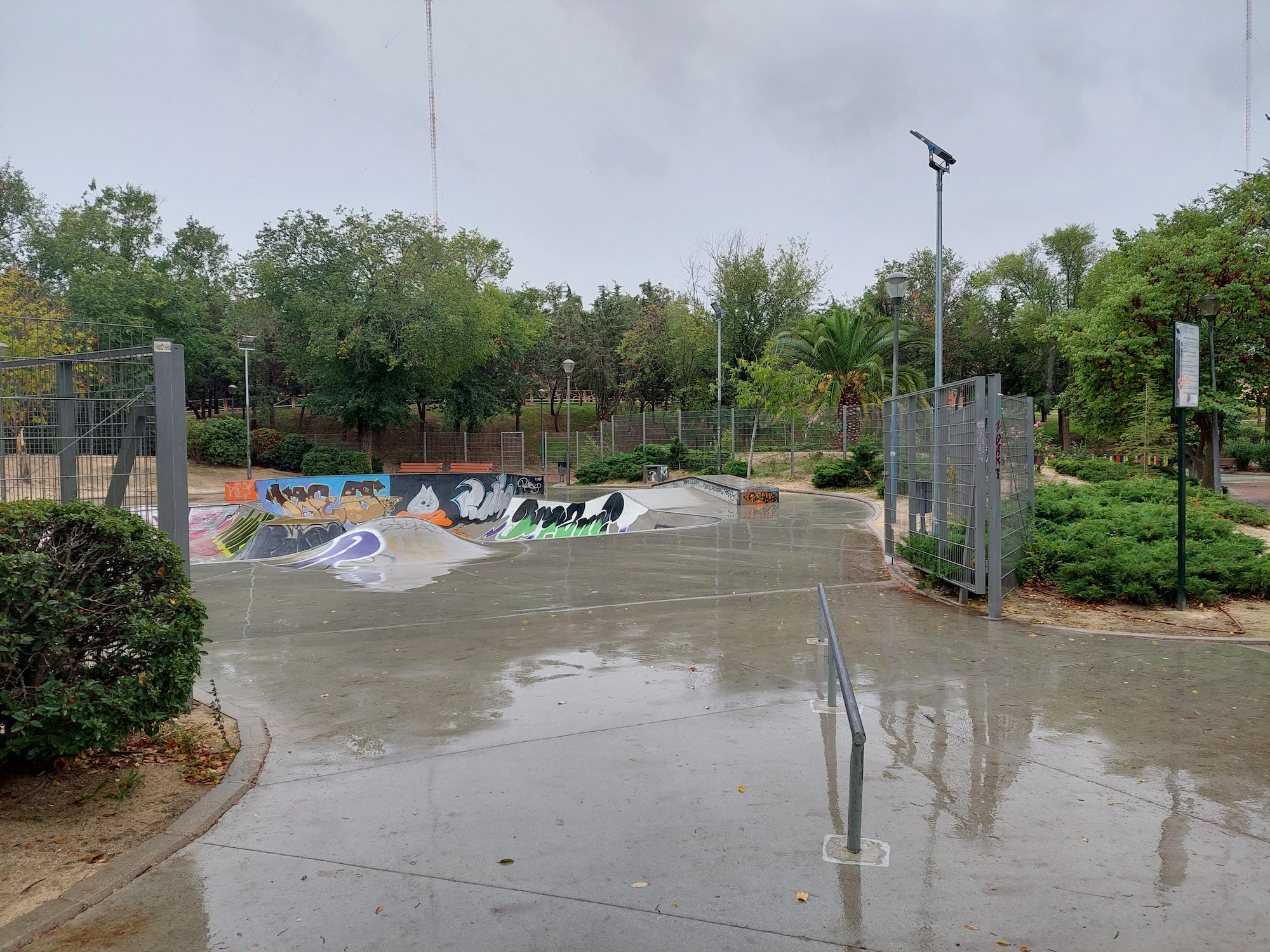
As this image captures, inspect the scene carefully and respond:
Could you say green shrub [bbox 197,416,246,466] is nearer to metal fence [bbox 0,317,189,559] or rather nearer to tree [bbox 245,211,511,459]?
tree [bbox 245,211,511,459]

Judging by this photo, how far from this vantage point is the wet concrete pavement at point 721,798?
289 centimetres

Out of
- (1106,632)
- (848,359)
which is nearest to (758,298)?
(848,359)

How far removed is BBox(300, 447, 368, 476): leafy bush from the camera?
3778 cm

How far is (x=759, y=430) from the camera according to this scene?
34.1 metres

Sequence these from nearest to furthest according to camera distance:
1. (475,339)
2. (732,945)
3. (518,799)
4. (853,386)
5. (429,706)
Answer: (732,945), (518,799), (429,706), (853,386), (475,339)

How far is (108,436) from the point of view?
5.72 m

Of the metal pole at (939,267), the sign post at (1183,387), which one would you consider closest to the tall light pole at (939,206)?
the metal pole at (939,267)

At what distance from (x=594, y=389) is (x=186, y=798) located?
53.8m

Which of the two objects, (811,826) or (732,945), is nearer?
(732,945)

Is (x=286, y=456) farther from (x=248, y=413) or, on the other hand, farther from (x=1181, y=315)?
(x=1181, y=315)

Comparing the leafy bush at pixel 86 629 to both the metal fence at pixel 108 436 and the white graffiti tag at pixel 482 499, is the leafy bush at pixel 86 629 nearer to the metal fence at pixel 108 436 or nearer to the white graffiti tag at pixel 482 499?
the metal fence at pixel 108 436

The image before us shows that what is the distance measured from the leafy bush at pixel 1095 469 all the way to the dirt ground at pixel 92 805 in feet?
63.5

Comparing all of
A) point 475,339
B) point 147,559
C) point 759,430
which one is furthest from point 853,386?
point 147,559

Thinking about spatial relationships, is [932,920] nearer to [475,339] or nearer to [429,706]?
[429,706]
